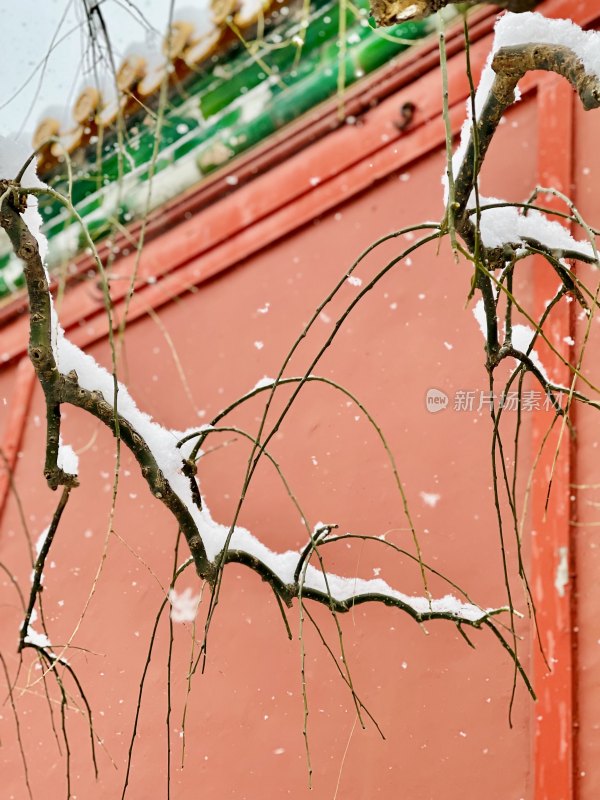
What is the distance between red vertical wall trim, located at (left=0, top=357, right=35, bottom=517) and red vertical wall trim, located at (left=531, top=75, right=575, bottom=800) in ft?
3.99

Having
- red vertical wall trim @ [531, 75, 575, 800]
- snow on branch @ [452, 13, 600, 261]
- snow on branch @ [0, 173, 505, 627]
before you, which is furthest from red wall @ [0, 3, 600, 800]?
snow on branch @ [452, 13, 600, 261]

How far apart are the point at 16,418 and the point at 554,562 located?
1.31 m

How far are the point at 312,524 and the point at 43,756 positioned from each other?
66 cm

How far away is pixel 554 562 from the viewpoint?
48.2 inches

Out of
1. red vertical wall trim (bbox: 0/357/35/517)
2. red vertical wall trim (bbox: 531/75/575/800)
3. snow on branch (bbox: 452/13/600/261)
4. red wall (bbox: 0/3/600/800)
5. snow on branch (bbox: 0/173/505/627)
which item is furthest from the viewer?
red vertical wall trim (bbox: 0/357/35/517)

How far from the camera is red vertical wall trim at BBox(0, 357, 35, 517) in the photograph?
2000 mm
